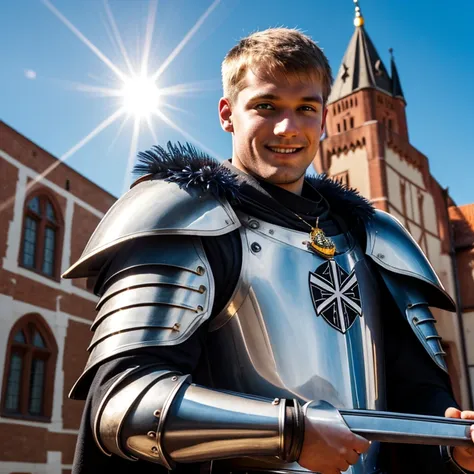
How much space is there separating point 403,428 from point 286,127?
36.7 inches

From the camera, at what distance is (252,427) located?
1.31 metres

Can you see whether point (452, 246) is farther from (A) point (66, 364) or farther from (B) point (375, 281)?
(B) point (375, 281)

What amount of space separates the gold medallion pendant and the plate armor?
3 centimetres

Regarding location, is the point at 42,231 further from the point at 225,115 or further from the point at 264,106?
the point at 264,106

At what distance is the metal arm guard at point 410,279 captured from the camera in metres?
2.03

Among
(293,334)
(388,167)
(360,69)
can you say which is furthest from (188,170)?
(360,69)

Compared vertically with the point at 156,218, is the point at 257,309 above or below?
below

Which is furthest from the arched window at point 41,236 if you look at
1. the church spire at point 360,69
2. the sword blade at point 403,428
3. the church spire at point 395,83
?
the church spire at point 395,83

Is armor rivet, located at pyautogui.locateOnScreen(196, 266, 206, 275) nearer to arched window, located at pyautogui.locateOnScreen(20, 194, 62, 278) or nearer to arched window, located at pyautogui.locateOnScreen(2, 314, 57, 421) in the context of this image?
arched window, located at pyautogui.locateOnScreen(2, 314, 57, 421)

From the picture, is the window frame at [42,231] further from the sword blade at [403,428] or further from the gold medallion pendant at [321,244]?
the sword blade at [403,428]

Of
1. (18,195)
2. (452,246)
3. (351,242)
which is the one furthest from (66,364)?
(452,246)

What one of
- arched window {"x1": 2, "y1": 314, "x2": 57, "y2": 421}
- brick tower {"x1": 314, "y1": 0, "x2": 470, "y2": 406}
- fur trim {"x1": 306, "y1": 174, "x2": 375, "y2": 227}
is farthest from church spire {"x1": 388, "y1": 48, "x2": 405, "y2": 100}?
fur trim {"x1": 306, "y1": 174, "x2": 375, "y2": 227}

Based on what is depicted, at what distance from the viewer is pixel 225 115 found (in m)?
2.10

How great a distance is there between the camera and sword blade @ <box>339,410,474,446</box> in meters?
1.39
